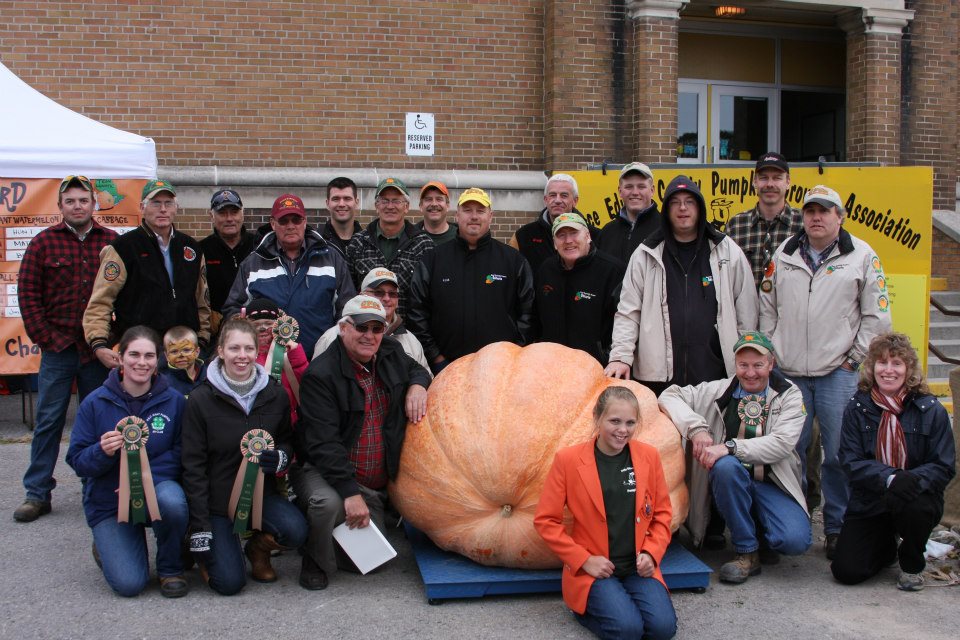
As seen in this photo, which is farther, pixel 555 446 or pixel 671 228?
pixel 671 228

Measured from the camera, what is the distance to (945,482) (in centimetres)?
483

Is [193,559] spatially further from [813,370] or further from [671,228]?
[813,370]

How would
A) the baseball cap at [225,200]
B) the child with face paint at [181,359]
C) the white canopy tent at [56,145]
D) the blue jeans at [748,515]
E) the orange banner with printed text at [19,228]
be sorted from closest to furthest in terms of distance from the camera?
the blue jeans at [748,515], the child with face paint at [181,359], the baseball cap at [225,200], the white canopy tent at [56,145], the orange banner with printed text at [19,228]

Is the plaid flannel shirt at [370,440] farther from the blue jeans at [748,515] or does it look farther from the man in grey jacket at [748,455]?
the blue jeans at [748,515]

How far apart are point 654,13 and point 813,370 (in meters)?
6.44

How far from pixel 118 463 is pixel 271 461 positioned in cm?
78

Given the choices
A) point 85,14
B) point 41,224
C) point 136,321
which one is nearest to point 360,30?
point 85,14

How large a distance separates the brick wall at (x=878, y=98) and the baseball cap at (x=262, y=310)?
882 centimetres

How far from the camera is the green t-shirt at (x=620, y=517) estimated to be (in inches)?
168

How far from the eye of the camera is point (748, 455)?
16.3ft

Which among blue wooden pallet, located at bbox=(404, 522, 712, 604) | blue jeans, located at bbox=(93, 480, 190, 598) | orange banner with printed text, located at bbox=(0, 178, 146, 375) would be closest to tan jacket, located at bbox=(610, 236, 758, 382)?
blue wooden pallet, located at bbox=(404, 522, 712, 604)

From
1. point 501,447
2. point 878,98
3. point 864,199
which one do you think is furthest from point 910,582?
point 878,98

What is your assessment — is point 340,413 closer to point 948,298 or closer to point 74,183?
point 74,183

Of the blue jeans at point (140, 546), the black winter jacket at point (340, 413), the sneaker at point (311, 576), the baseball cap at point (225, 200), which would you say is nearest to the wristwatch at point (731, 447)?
the black winter jacket at point (340, 413)
